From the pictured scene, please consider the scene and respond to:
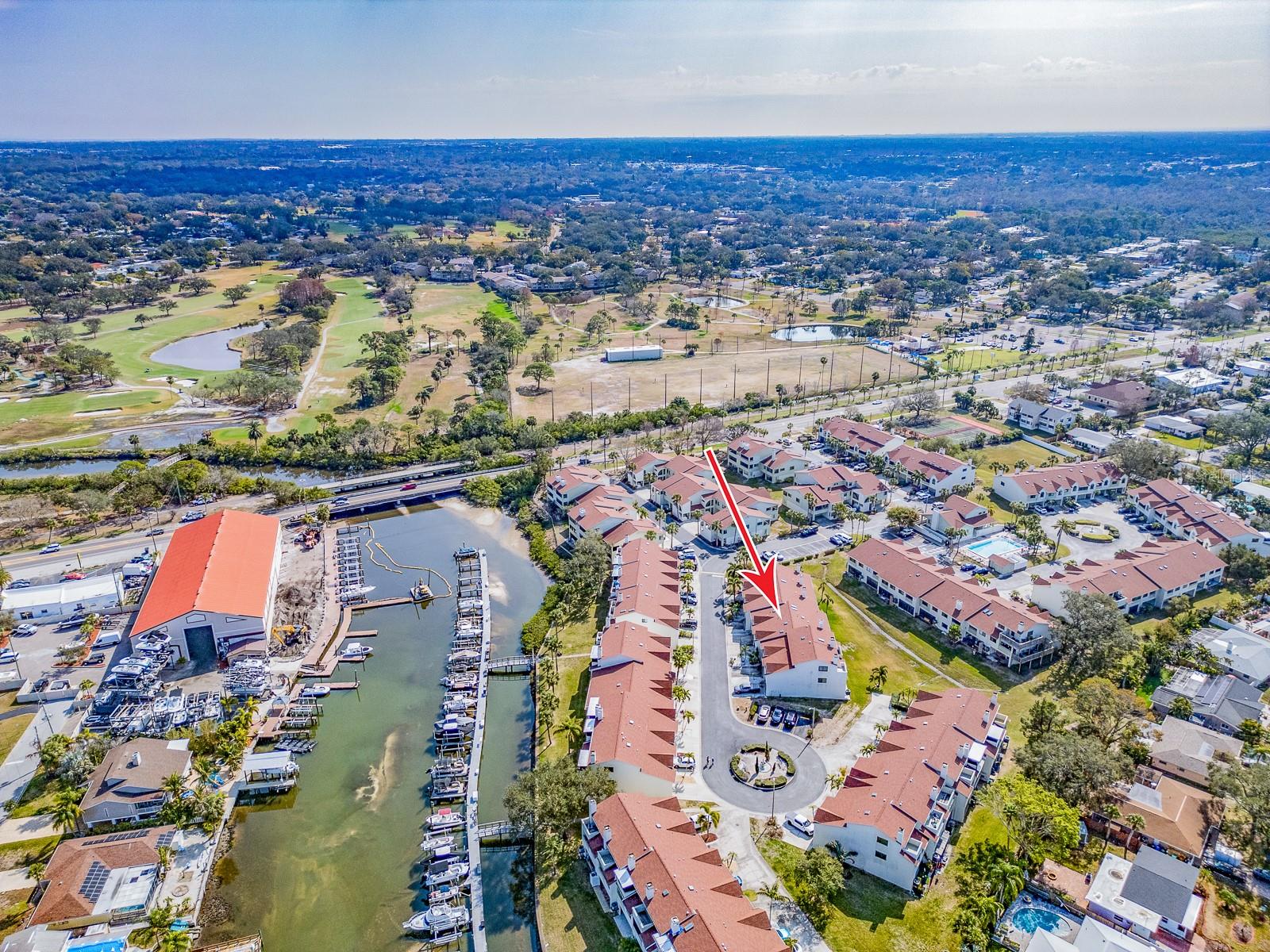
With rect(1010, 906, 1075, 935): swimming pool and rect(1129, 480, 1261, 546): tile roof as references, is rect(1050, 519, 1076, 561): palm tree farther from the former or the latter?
rect(1010, 906, 1075, 935): swimming pool

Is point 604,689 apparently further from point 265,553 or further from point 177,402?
point 177,402

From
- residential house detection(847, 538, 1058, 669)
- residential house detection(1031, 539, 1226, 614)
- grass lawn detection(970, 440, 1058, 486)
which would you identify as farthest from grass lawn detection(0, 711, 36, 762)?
Result: grass lawn detection(970, 440, 1058, 486)

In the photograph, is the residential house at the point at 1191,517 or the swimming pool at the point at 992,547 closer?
the residential house at the point at 1191,517

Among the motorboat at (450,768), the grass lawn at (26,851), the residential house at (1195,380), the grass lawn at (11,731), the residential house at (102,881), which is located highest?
the residential house at (1195,380)

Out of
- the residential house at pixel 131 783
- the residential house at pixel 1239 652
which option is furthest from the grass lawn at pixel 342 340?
the residential house at pixel 1239 652

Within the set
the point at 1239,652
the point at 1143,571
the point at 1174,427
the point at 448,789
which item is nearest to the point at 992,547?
the point at 1143,571

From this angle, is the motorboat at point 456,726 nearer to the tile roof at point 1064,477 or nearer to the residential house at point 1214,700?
the residential house at point 1214,700
